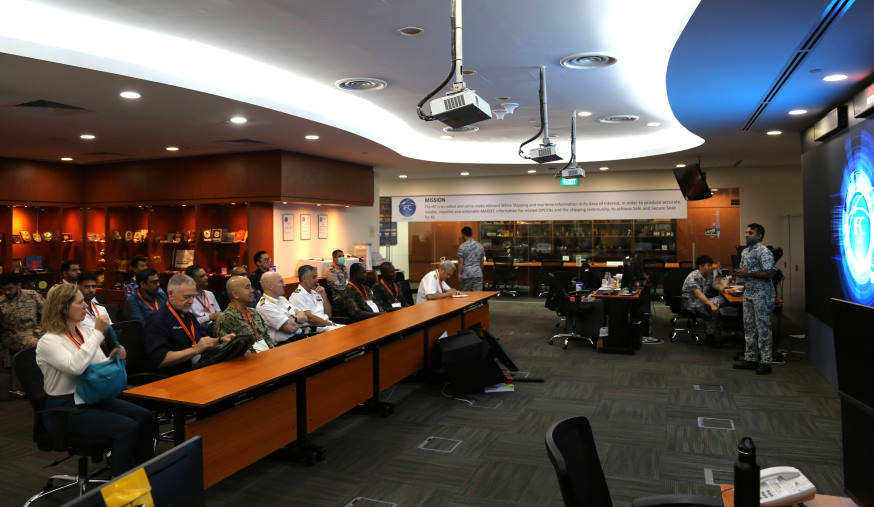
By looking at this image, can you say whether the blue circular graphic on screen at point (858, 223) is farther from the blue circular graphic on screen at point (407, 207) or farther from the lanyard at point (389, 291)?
the blue circular graphic on screen at point (407, 207)

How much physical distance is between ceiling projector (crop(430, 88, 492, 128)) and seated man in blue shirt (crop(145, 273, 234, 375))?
229 centimetres

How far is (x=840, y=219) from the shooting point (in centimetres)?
587

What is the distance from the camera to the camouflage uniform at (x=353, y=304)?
707cm

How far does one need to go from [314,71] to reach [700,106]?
427 centimetres

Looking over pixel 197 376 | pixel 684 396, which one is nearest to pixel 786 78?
pixel 684 396

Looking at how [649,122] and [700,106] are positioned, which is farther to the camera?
[649,122]

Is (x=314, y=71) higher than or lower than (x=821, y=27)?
higher

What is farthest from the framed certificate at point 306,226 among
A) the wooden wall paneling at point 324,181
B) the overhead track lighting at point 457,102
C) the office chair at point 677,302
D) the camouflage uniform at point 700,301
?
the overhead track lighting at point 457,102

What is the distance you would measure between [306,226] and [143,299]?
15.8 feet

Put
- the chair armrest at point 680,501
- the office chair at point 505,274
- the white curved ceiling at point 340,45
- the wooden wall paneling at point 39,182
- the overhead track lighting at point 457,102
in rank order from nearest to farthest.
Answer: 1. the chair armrest at point 680,501
2. the overhead track lighting at point 457,102
3. the white curved ceiling at point 340,45
4. the wooden wall paneling at point 39,182
5. the office chair at point 505,274

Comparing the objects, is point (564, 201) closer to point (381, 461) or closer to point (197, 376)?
point (381, 461)

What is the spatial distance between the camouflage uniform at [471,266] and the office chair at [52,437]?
713 centimetres

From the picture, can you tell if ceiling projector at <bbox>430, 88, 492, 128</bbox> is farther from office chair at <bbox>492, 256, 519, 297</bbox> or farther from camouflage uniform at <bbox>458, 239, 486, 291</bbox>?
office chair at <bbox>492, 256, 519, 297</bbox>

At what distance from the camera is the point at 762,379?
6543 millimetres
